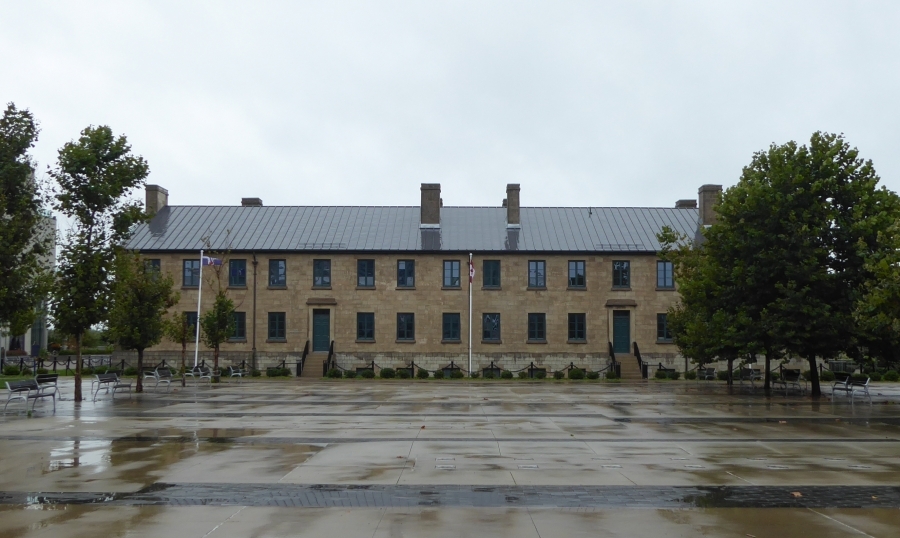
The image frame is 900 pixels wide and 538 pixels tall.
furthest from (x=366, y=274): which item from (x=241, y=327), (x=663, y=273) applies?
(x=663, y=273)

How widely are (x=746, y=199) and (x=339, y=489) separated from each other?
20.9 meters

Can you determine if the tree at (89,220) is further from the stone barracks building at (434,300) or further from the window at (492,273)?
the window at (492,273)

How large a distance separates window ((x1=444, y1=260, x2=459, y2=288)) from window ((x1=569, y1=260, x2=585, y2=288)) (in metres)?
6.46

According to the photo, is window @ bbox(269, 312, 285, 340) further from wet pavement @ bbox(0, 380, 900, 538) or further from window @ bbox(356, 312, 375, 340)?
wet pavement @ bbox(0, 380, 900, 538)

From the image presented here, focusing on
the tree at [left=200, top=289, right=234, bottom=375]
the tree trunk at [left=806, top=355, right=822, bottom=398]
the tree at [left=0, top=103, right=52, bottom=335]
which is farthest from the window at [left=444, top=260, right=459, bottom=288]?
the tree at [left=0, top=103, right=52, bottom=335]

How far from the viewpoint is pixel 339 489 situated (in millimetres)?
10758

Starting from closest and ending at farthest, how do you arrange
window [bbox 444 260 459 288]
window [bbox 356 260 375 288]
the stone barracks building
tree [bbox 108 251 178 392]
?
tree [bbox 108 251 178 392]
the stone barracks building
window [bbox 356 260 375 288]
window [bbox 444 260 459 288]

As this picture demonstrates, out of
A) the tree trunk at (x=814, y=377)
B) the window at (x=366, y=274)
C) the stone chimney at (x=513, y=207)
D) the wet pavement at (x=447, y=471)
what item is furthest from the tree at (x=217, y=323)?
the tree trunk at (x=814, y=377)

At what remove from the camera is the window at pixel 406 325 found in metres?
46.2

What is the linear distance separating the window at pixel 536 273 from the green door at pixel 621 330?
14.7 ft

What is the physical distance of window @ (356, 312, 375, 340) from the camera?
46188mm

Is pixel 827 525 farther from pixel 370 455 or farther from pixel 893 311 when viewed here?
pixel 893 311

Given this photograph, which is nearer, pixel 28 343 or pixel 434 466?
pixel 434 466

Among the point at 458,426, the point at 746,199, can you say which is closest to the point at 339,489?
the point at 458,426
